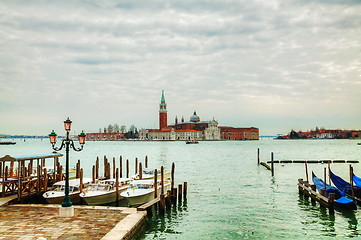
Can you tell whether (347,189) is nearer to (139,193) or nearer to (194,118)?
(139,193)

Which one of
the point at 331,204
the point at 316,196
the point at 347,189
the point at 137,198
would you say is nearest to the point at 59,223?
the point at 137,198

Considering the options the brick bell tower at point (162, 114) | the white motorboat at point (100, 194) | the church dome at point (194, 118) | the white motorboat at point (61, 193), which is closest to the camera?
the white motorboat at point (61, 193)

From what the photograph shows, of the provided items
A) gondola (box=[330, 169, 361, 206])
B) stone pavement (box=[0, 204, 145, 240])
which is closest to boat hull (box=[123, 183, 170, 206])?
stone pavement (box=[0, 204, 145, 240])

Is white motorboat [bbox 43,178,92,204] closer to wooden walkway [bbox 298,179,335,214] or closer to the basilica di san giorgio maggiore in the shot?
wooden walkway [bbox 298,179,335,214]

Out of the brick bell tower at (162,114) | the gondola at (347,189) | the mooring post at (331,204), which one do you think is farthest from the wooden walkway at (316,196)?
the brick bell tower at (162,114)

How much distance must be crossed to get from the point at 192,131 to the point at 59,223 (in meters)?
162

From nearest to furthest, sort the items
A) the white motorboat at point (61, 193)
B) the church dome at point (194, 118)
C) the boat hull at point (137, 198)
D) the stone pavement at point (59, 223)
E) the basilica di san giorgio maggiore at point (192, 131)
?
the stone pavement at point (59, 223) < the white motorboat at point (61, 193) < the boat hull at point (137, 198) < the basilica di san giorgio maggiore at point (192, 131) < the church dome at point (194, 118)

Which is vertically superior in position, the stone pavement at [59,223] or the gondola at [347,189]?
the stone pavement at [59,223]

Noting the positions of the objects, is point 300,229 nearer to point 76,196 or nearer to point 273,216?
point 273,216

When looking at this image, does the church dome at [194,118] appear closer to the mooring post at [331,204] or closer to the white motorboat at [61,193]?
the white motorboat at [61,193]

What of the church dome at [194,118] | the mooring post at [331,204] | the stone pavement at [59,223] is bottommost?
the mooring post at [331,204]

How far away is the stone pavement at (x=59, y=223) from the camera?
801 cm

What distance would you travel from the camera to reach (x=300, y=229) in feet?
37.5

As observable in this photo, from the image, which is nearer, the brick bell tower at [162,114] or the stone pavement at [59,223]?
the stone pavement at [59,223]
